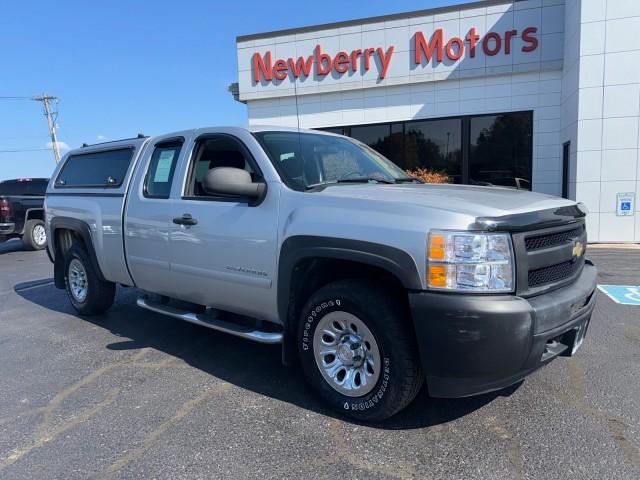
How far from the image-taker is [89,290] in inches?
226

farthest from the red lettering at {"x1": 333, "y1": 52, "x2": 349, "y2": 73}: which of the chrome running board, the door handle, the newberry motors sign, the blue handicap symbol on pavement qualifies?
the door handle

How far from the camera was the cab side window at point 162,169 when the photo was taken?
4.52 meters

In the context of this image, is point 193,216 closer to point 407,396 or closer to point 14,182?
point 407,396

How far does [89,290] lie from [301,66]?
402 inches

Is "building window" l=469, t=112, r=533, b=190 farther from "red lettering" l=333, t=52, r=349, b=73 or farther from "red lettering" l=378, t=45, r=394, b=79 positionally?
"red lettering" l=333, t=52, r=349, b=73

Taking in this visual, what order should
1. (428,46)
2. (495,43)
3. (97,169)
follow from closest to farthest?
1. (97,169)
2. (495,43)
3. (428,46)

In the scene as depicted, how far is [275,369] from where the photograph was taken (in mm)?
4168

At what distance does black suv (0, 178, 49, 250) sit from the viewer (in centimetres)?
1213

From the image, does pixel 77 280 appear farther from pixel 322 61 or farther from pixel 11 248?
pixel 322 61

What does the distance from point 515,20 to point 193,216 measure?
11137 mm

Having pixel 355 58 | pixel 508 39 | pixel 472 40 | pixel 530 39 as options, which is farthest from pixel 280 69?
pixel 530 39

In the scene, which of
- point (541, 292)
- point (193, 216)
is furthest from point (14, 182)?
point (541, 292)

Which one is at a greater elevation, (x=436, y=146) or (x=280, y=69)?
(x=280, y=69)

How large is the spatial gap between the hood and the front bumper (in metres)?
0.49
